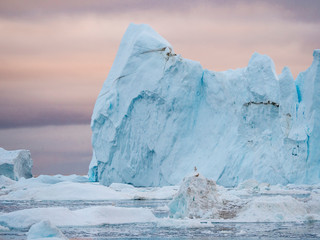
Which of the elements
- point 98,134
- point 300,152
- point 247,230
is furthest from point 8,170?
point 247,230

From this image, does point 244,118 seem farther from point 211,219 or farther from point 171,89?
point 211,219

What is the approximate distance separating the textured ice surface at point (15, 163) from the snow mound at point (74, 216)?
63.1ft

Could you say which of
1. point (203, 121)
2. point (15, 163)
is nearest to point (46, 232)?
point (203, 121)

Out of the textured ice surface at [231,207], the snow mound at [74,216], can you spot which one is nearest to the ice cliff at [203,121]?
the textured ice surface at [231,207]

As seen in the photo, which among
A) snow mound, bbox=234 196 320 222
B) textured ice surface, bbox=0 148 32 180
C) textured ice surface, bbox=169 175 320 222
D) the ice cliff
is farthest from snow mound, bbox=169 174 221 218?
textured ice surface, bbox=0 148 32 180

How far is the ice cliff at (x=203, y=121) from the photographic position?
69.5ft

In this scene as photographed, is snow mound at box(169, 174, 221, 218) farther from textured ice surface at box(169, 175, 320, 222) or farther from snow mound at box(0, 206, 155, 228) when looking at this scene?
snow mound at box(0, 206, 155, 228)

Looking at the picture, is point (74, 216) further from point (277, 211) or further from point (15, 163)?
point (15, 163)

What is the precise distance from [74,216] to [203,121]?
43.8 ft

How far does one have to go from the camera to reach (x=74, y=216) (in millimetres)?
9852

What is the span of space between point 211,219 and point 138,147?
12134 millimetres

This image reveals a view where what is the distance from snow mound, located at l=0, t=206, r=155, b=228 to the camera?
9531 millimetres

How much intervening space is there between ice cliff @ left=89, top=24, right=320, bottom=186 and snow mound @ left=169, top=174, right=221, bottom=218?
1009cm

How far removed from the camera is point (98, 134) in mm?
23688
